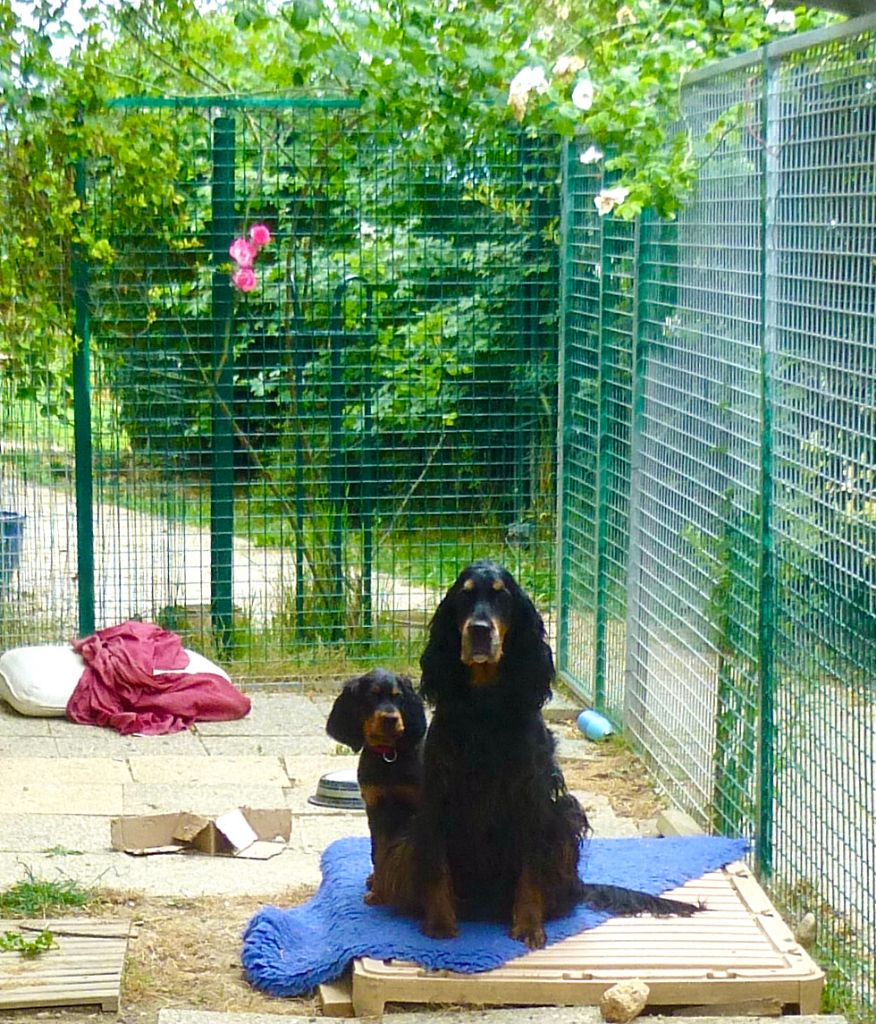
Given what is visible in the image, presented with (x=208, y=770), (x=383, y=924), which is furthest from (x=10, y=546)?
(x=383, y=924)

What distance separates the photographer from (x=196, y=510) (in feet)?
29.0

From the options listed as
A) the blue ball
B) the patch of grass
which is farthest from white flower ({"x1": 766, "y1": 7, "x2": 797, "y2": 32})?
the patch of grass

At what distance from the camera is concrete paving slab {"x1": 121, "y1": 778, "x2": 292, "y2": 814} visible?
22.4 feet

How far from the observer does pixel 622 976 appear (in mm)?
4672

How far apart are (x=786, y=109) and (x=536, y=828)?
2298mm

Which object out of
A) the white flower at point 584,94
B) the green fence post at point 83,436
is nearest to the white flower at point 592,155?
the white flower at point 584,94

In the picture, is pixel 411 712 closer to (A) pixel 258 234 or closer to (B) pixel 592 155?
(B) pixel 592 155

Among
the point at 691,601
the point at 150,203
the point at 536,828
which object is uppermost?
the point at 150,203

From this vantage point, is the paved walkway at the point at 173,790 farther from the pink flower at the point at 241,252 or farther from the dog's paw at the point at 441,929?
the pink flower at the point at 241,252

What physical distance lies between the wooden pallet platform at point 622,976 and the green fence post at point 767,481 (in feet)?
2.23

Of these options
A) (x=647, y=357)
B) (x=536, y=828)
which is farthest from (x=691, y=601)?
(x=536, y=828)

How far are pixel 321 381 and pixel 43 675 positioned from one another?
2.07m

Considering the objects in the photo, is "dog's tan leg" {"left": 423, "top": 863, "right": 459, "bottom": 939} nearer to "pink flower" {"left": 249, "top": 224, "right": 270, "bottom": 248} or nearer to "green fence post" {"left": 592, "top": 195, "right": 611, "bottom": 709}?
"green fence post" {"left": 592, "top": 195, "right": 611, "bottom": 709}

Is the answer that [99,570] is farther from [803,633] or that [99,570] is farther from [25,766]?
[803,633]
